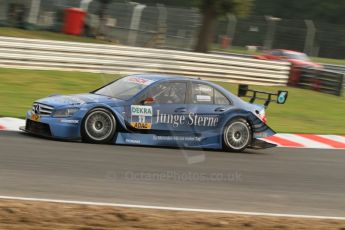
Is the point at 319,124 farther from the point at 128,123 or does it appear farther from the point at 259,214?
the point at 259,214

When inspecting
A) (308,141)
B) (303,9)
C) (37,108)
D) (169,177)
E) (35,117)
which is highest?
(303,9)

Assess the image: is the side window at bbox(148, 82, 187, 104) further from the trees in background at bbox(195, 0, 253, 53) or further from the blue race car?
the trees in background at bbox(195, 0, 253, 53)

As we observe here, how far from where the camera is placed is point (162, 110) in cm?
1068

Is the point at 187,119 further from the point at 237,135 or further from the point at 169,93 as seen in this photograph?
the point at 237,135

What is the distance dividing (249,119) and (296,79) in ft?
43.4

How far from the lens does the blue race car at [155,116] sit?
1008 cm

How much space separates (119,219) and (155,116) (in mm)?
4638

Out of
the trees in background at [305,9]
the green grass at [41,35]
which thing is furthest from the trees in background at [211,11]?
the trees in background at [305,9]

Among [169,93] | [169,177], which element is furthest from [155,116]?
[169,177]

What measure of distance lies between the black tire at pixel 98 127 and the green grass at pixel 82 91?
3.02 meters

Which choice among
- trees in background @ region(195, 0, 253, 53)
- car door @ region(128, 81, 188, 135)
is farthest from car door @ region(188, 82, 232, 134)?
trees in background @ region(195, 0, 253, 53)

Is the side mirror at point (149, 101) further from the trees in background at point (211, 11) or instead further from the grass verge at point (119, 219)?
the trees in background at point (211, 11)

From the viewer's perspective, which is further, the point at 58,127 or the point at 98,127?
the point at 98,127

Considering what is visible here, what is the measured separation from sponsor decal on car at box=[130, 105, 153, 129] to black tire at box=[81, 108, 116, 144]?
345 millimetres
